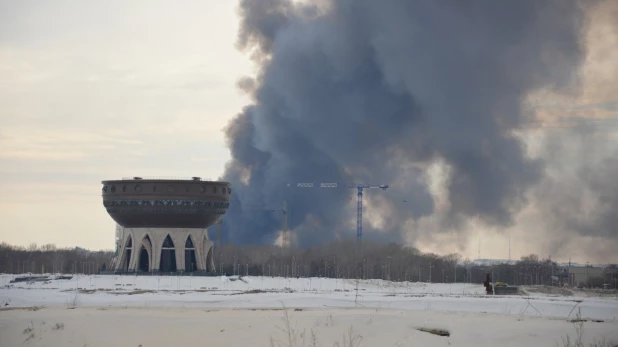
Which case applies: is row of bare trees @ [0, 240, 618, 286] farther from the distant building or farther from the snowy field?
the snowy field

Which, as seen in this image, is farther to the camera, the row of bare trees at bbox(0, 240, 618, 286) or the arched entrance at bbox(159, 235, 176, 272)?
the row of bare trees at bbox(0, 240, 618, 286)

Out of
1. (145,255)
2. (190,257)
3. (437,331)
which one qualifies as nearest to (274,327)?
(437,331)

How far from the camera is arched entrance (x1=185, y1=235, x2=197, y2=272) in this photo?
117 meters

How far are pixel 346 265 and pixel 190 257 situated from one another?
85.5 ft

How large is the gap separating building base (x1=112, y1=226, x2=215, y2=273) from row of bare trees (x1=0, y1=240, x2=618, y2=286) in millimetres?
7371

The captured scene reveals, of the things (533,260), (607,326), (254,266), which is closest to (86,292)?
(607,326)

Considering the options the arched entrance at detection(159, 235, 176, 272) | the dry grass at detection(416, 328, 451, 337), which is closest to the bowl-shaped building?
the arched entrance at detection(159, 235, 176, 272)

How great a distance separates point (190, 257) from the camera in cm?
11800

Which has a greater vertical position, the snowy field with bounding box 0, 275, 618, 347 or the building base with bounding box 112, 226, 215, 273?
the building base with bounding box 112, 226, 215, 273

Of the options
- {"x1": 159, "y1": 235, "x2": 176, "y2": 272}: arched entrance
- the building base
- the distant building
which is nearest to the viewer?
the building base

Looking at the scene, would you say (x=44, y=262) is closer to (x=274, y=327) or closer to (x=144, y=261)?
(x=144, y=261)

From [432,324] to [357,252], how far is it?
105 meters

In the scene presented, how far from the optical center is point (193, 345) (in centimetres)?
4212

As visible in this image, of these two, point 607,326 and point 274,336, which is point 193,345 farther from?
point 607,326
